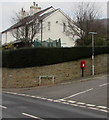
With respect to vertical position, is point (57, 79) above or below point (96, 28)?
below

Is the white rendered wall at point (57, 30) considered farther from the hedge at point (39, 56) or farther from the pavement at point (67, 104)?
the pavement at point (67, 104)

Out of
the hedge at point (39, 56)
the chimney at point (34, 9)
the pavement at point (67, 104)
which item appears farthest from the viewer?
the chimney at point (34, 9)

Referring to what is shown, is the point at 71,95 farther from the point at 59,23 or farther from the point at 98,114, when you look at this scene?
the point at 59,23

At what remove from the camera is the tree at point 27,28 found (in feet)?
118

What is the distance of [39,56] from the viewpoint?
967 inches

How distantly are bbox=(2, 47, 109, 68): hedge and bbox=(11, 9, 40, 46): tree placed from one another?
9240 mm

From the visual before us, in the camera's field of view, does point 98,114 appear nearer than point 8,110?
Yes

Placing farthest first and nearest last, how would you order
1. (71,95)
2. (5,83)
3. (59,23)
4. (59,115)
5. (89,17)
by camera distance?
(59,23) → (89,17) → (5,83) → (71,95) → (59,115)

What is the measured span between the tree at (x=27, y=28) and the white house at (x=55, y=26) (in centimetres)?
45

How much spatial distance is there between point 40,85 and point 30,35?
1576 cm

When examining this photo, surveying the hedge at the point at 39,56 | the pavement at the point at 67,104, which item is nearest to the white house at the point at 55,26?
the hedge at the point at 39,56

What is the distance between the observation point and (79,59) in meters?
26.1

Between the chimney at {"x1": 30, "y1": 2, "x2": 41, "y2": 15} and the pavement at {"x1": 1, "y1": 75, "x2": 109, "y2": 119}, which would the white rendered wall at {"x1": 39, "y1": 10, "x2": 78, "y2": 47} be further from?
the pavement at {"x1": 1, "y1": 75, "x2": 109, "y2": 119}

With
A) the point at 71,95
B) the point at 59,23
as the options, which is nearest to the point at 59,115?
the point at 71,95
